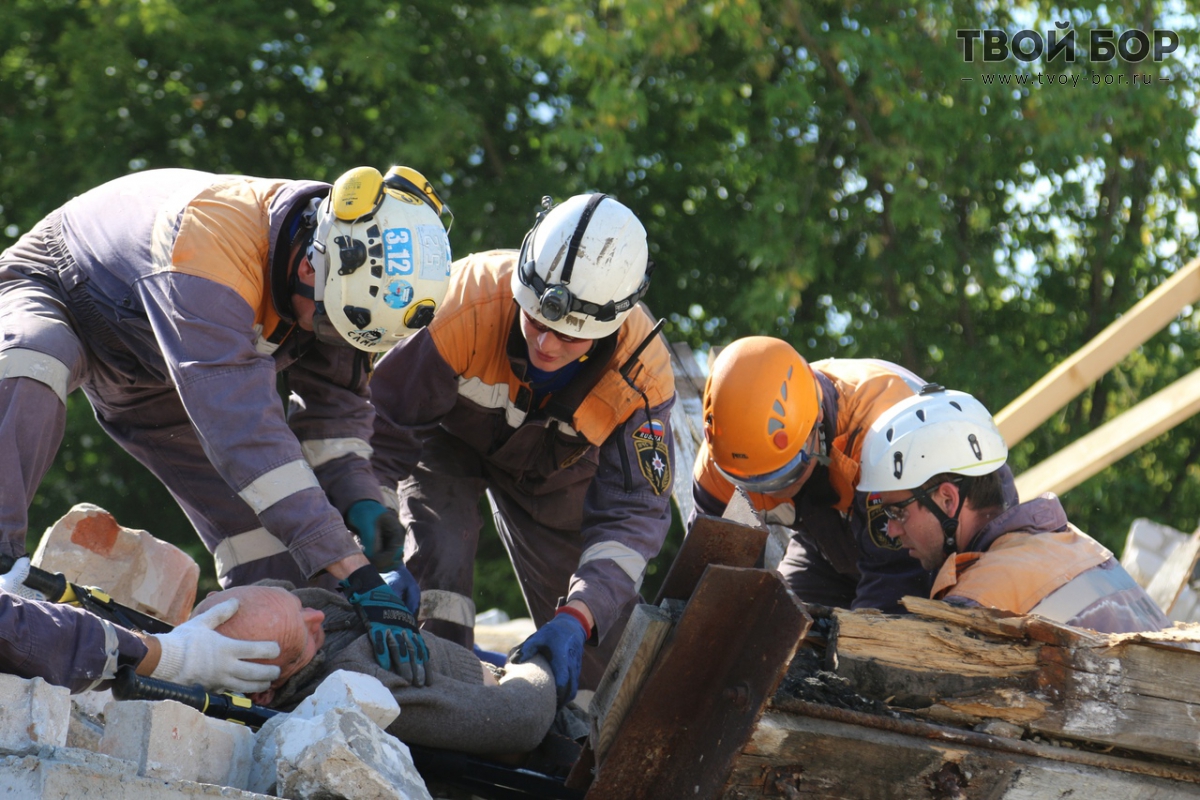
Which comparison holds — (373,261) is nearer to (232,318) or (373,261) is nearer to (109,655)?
(232,318)

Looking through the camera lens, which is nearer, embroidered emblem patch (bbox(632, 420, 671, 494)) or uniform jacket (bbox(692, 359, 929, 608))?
uniform jacket (bbox(692, 359, 929, 608))

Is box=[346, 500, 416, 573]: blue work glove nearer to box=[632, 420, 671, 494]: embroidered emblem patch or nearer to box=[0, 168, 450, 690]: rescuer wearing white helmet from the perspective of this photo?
box=[0, 168, 450, 690]: rescuer wearing white helmet

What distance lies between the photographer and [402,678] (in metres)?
3.28

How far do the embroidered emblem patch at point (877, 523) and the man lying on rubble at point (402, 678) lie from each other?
1.27m

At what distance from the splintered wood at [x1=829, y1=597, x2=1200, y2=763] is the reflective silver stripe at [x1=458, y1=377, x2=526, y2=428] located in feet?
6.43

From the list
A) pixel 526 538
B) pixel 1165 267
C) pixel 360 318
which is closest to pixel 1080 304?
pixel 1165 267

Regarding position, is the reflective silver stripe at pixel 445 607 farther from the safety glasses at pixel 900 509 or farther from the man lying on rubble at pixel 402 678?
the safety glasses at pixel 900 509

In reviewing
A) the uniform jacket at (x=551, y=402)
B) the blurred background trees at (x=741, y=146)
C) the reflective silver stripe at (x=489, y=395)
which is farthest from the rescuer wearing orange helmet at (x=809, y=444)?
the blurred background trees at (x=741, y=146)

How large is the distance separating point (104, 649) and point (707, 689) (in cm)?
132

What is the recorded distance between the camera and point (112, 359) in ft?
13.1

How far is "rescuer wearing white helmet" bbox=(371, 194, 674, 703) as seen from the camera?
4.18m

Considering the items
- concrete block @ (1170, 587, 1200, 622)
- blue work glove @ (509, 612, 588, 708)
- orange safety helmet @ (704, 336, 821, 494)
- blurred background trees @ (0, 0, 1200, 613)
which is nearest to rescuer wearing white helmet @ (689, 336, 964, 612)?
orange safety helmet @ (704, 336, 821, 494)

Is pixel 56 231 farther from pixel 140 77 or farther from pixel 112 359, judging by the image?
pixel 140 77

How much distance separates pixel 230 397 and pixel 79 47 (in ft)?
33.4
